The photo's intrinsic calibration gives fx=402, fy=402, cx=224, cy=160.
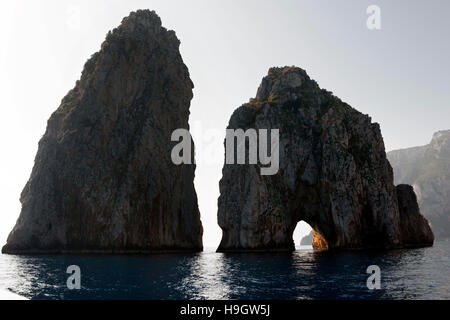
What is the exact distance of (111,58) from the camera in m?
110

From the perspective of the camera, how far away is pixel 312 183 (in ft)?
302

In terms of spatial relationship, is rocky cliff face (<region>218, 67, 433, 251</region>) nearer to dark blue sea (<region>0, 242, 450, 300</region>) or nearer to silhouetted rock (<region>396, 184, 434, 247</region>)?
silhouetted rock (<region>396, 184, 434, 247</region>)

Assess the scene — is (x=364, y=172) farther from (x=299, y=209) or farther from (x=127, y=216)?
(x=127, y=216)

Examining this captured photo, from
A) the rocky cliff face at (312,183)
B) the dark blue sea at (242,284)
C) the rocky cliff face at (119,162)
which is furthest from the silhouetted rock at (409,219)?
the dark blue sea at (242,284)

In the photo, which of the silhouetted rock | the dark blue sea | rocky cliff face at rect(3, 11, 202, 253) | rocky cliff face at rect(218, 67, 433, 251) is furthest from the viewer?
the silhouetted rock

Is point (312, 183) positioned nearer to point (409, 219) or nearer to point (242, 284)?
point (409, 219)

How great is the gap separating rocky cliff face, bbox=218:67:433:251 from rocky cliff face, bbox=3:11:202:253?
17.3 meters

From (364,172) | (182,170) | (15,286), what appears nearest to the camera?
(15,286)

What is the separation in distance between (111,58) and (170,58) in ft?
52.5

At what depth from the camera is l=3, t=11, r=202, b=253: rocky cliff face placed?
97188 millimetres

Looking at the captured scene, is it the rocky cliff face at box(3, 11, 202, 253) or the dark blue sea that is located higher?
the rocky cliff face at box(3, 11, 202, 253)

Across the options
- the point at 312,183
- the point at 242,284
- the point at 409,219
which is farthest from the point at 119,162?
the point at 409,219

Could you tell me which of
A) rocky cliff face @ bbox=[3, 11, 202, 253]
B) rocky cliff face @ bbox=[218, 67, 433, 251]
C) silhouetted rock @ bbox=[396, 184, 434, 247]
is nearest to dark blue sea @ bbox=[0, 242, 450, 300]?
rocky cliff face @ bbox=[218, 67, 433, 251]
